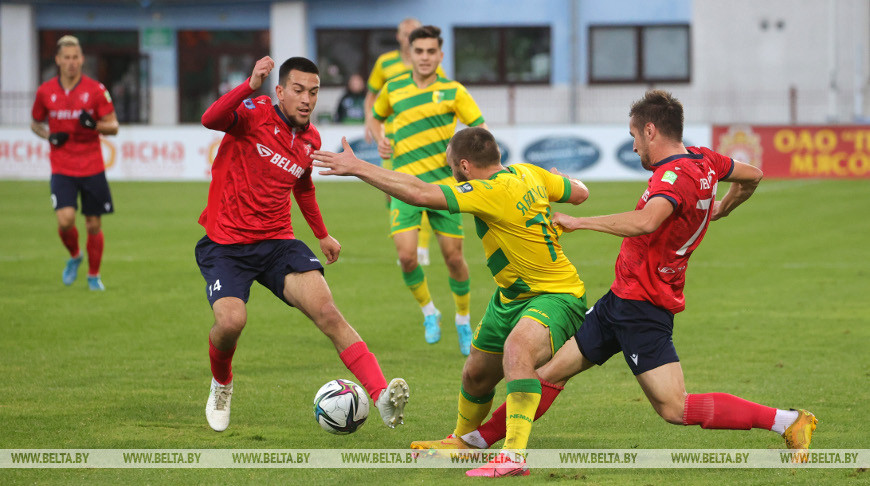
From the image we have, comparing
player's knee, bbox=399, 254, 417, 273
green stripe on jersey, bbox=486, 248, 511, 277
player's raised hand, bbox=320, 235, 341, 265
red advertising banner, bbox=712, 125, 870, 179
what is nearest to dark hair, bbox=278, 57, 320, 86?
player's raised hand, bbox=320, 235, 341, 265

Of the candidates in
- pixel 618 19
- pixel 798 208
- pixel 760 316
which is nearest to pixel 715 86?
pixel 618 19

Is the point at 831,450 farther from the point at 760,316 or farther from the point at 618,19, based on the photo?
the point at 618,19

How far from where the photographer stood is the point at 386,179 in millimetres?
5211

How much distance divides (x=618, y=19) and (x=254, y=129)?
92.3 ft

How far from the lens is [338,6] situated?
110ft

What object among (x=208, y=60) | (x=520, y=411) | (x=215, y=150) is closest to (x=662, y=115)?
(x=520, y=411)

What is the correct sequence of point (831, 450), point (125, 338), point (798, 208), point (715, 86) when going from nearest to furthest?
point (831, 450), point (125, 338), point (798, 208), point (715, 86)

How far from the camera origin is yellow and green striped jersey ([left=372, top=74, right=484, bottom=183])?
9156 millimetres

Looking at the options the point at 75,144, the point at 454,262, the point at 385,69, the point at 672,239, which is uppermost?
the point at 385,69

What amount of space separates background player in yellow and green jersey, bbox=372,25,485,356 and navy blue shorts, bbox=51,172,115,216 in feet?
11.7

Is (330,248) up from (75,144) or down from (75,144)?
down

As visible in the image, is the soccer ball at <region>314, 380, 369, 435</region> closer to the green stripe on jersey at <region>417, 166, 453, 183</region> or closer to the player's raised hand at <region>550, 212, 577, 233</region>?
the player's raised hand at <region>550, 212, 577, 233</region>

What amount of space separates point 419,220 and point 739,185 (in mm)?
3622

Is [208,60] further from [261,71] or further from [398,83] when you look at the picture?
[261,71]
